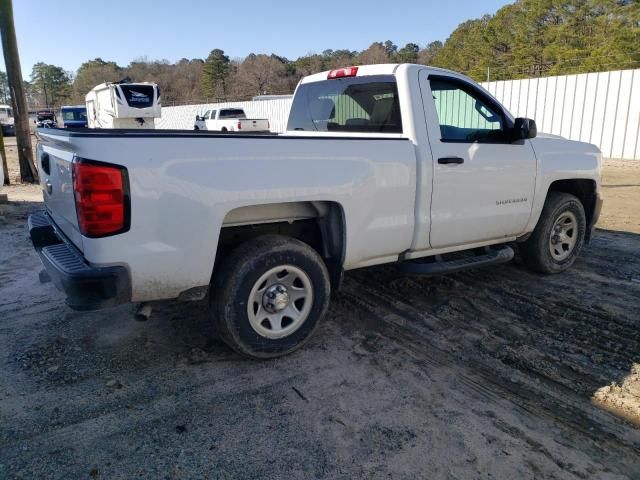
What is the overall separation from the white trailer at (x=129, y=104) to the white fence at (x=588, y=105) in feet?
44.1

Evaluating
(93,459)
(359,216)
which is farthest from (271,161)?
(93,459)

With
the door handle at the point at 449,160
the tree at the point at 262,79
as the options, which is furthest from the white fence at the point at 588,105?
the tree at the point at 262,79

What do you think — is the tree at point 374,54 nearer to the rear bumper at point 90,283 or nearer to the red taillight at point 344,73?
the red taillight at point 344,73

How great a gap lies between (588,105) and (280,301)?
1629 centimetres

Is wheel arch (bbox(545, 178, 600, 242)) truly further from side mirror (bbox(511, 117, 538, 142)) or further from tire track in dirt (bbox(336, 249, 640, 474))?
tire track in dirt (bbox(336, 249, 640, 474))

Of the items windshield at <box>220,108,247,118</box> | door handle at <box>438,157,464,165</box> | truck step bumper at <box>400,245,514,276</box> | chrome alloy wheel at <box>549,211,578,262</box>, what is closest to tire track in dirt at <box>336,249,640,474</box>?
truck step bumper at <box>400,245,514,276</box>

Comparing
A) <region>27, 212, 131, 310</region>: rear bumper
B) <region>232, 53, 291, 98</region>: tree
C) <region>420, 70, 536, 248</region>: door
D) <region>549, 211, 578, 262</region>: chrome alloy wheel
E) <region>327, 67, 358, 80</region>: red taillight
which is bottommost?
<region>549, 211, 578, 262</region>: chrome alloy wheel

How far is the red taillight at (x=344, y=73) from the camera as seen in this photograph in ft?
15.2

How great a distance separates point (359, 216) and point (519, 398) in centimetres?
159

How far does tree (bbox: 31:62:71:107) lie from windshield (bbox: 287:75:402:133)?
10670 cm

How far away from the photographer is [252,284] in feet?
11.1

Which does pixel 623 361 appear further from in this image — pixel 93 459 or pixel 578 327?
pixel 93 459

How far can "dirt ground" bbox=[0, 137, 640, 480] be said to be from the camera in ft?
8.42

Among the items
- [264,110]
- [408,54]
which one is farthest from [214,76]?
[264,110]
